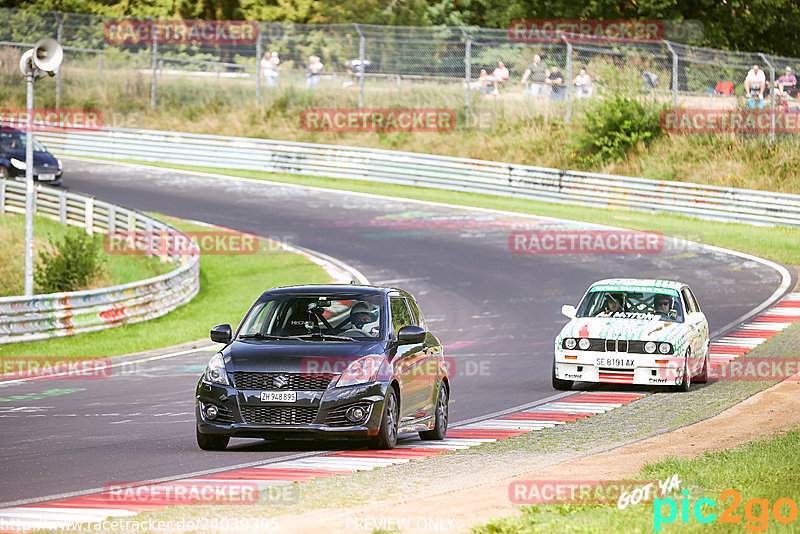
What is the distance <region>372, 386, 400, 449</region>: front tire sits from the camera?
11.3 m

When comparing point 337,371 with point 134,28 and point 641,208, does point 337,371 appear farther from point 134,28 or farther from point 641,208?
point 134,28

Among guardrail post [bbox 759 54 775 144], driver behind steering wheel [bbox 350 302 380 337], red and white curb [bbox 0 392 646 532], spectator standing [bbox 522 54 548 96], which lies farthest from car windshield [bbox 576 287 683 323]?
spectator standing [bbox 522 54 548 96]

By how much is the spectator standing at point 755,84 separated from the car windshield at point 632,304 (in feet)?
70.5

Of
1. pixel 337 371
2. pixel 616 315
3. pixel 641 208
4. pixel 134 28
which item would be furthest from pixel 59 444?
pixel 134 28

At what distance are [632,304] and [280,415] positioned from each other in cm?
815

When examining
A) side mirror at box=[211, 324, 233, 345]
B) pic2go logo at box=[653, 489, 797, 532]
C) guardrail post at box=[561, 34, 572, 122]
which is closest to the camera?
pic2go logo at box=[653, 489, 797, 532]

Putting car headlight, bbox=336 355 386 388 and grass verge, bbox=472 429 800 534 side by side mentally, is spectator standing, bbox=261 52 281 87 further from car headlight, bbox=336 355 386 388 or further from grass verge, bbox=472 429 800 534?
grass verge, bbox=472 429 800 534

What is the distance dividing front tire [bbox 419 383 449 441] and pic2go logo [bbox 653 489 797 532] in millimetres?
4500

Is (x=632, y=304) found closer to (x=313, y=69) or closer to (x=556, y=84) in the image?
(x=556, y=84)

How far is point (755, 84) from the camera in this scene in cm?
3788

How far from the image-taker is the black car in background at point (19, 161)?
125 ft

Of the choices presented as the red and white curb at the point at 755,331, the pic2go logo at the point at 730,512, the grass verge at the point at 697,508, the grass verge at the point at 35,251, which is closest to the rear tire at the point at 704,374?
the red and white curb at the point at 755,331

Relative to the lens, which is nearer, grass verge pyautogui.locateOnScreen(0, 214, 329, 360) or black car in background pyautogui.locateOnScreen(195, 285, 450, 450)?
black car in background pyautogui.locateOnScreen(195, 285, 450, 450)

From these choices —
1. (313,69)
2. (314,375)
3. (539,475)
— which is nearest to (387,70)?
(313,69)
